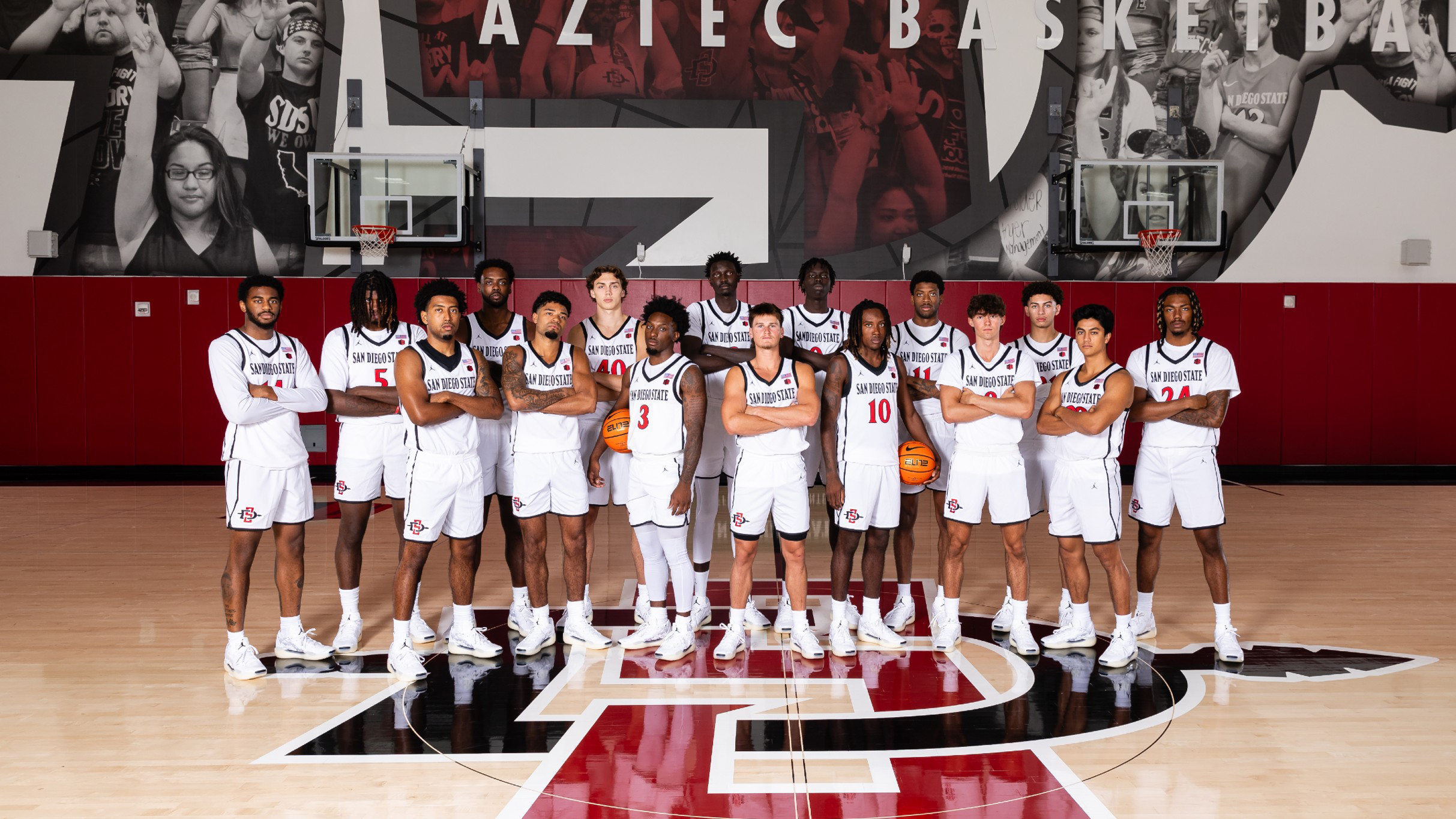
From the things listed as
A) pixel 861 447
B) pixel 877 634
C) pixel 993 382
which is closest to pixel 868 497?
pixel 861 447

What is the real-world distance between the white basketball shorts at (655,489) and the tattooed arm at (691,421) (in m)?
0.04

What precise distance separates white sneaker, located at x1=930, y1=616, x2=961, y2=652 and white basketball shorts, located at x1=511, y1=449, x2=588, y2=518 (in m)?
1.81

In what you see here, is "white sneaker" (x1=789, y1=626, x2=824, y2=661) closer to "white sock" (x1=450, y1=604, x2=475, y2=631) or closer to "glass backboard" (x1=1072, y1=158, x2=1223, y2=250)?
"white sock" (x1=450, y1=604, x2=475, y2=631)

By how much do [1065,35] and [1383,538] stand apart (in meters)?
6.38

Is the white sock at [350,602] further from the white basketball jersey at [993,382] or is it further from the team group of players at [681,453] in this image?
the white basketball jersey at [993,382]

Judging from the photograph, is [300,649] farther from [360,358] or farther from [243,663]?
[360,358]

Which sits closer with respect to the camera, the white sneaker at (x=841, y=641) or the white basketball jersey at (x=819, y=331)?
the white sneaker at (x=841, y=641)

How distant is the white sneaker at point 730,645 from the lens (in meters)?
4.35

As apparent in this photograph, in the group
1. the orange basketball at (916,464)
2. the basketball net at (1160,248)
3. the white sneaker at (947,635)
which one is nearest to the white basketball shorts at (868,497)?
the orange basketball at (916,464)

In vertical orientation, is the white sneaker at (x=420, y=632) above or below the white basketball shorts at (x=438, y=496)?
below

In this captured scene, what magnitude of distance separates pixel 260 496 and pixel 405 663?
0.97 m

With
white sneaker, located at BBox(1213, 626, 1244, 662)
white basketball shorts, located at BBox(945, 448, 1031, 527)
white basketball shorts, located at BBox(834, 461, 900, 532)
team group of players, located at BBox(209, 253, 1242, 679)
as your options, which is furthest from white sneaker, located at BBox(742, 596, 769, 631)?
white sneaker, located at BBox(1213, 626, 1244, 662)

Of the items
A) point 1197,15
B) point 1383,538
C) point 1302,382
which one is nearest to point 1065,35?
point 1197,15

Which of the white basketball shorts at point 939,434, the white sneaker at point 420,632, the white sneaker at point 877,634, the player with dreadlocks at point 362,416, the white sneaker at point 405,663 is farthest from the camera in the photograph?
the white basketball shorts at point 939,434
